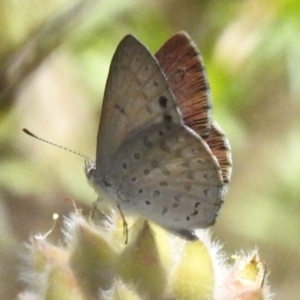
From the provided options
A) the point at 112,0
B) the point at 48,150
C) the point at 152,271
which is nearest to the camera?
the point at 152,271

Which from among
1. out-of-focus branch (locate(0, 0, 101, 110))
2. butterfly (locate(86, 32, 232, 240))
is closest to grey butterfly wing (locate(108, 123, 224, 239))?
butterfly (locate(86, 32, 232, 240))

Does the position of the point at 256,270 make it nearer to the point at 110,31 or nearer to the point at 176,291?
the point at 176,291

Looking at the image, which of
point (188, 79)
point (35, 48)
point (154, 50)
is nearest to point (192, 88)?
point (188, 79)

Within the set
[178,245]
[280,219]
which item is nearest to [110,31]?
[280,219]

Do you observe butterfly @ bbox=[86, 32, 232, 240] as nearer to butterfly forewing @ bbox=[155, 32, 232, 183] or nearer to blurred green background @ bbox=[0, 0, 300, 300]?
butterfly forewing @ bbox=[155, 32, 232, 183]

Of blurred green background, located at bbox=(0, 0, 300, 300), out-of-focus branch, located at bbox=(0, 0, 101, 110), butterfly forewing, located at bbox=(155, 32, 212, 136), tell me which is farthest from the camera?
blurred green background, located at bbox=(0, 0, 300, 300)

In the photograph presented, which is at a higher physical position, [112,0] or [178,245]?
[112,0]

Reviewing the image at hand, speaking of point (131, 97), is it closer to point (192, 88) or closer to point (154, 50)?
point (192, 88)
